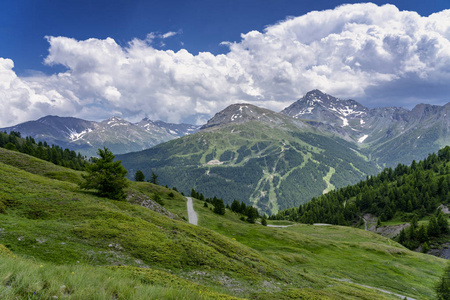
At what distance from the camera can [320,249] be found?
2657 inches

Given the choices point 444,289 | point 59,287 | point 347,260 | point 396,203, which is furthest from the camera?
point 396,203

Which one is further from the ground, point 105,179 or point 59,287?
point 59,287

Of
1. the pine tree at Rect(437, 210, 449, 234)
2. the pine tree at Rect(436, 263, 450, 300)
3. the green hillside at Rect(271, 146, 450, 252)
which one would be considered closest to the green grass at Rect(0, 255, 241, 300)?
the pine tree at Rect(436, 263, 450, 300)

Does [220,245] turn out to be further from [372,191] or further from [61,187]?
[372,191]

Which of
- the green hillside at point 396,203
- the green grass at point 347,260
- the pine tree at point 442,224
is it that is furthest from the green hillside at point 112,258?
the green hillside at point 396,203

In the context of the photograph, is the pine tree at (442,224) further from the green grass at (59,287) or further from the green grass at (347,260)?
the green grass at (59,287)

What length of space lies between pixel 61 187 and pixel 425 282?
82.2m

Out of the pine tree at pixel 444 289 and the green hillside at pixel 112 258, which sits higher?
the green hillside at pixel 112 258

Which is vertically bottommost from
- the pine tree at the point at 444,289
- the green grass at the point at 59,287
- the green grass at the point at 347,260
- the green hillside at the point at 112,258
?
the green grass at the point at 347,260

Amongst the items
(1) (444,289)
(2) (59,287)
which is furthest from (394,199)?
(2) (59,287)

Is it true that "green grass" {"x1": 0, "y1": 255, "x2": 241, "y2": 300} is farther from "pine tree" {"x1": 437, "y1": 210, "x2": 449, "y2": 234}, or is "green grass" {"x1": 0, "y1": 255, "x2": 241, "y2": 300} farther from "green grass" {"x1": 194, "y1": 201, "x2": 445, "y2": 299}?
"pine tree" {"x1": 437, "y1": 210, "x2": 449, "y2": 234}

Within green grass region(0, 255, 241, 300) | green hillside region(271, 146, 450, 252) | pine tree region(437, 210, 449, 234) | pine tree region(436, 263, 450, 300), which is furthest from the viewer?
green hillside region(271, 146, 450, 252)

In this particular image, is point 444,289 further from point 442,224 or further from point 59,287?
point 442,224

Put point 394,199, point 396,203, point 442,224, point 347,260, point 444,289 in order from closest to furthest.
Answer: point 444,289 < point 347,260 < point 442,224 < point 396,203 < point 394,199
